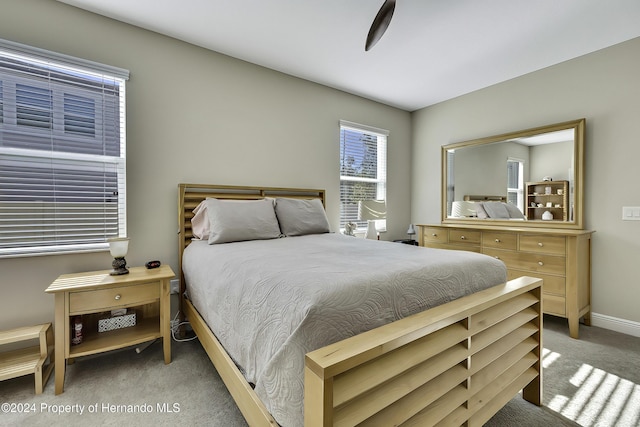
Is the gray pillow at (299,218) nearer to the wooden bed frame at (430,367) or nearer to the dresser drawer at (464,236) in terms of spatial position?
the wooden bed frame at (430,367)

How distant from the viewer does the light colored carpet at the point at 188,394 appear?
1.47m

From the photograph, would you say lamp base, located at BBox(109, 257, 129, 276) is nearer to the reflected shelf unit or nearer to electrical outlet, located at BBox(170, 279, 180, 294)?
electrical outlet, located at BBox(170, 279, 180, 294)

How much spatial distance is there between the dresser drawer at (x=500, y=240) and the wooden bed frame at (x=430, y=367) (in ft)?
4.53

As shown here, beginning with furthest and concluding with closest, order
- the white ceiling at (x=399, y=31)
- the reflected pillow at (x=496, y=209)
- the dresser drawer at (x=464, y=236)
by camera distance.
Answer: the reflected pillow at (x=496, y=209)
the dresser drawer at (x=464, y=236)
the white ceiling at (x=399, y=31)

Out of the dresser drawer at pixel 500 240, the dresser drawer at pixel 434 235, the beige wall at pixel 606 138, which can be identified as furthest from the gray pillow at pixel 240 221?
the beige wall at pixel 606 138

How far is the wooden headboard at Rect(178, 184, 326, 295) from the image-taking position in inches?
99.5

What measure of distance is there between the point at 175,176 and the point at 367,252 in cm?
185

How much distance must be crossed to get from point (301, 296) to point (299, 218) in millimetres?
1757

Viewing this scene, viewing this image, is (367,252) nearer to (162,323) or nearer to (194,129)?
(162,323)

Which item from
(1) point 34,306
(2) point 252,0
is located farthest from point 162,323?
(2) point 252,0

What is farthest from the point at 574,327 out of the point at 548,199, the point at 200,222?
the point at 200,222

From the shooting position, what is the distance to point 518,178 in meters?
3.20

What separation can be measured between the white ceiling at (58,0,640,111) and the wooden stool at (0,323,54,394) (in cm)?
231

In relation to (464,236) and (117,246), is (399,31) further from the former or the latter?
(117,246)
